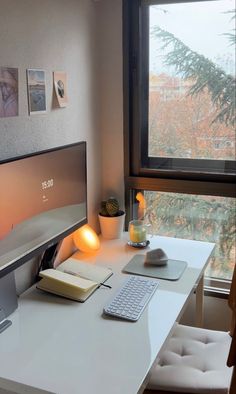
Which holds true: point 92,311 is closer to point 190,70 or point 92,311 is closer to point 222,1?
point 190,70

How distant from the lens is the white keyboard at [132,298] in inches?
63.5

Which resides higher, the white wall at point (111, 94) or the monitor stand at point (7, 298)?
the white wall at point (111, 94)

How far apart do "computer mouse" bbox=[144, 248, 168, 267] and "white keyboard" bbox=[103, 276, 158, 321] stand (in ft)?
0.44

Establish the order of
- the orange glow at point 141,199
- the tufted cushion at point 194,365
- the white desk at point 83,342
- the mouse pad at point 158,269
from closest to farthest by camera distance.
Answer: the white desk at point 83,342, the tufted cushion at point 194,365, the mouse pad at point 158,269, the orange glow at point 141,199

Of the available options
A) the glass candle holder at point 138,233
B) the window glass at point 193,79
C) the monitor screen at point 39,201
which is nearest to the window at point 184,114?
the window glass at point 193,79

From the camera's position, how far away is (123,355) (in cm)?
139

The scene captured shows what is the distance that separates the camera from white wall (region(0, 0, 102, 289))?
1.64 m

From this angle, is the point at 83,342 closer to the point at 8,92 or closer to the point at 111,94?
the point at 8,92

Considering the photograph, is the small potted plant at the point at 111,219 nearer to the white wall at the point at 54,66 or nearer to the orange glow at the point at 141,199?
the white wall at the point at 54,66

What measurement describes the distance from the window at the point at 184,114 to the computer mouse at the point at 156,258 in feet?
1.66

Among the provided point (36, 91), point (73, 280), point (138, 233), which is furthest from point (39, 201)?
point (138, 233)

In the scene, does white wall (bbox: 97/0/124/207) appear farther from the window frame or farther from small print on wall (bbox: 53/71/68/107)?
small print on wall (bbox: 53/71/68/107)

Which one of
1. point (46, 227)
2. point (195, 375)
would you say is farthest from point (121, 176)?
point (195, 375)

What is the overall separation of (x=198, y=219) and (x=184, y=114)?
0.59 m
